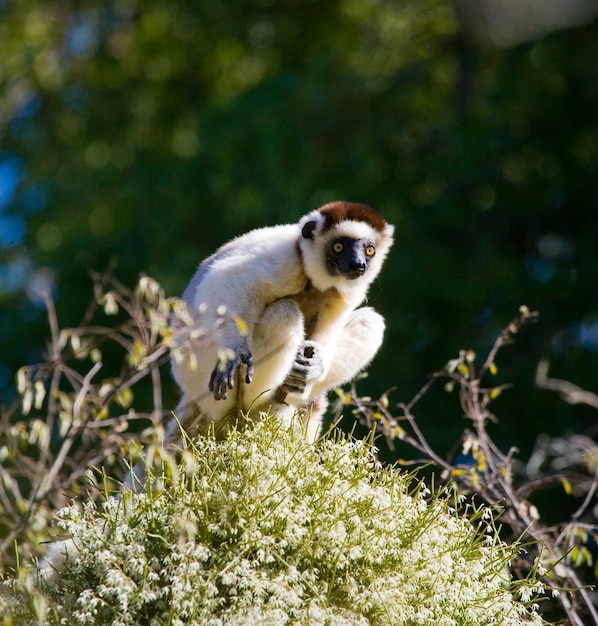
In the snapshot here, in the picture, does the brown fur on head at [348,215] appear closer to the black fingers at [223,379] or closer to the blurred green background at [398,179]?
the black fingers at [223,379]

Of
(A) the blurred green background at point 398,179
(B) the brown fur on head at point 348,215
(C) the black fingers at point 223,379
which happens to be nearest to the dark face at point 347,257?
(B) the brown fur on head at point 348,215

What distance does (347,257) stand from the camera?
5043 millimetres

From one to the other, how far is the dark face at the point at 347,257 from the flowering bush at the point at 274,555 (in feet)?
5.25

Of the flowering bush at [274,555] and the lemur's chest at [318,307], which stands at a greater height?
the lemur's chest at [318,307]

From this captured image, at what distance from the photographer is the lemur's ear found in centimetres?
505

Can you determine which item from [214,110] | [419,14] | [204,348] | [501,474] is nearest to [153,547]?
[204,348]

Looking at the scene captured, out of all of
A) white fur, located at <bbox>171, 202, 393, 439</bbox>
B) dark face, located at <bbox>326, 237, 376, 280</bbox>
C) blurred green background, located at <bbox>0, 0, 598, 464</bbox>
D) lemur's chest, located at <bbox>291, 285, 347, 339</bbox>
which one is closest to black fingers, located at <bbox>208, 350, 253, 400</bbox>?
white fur, located at <bbox>171, 202, 393, 439</bbox>

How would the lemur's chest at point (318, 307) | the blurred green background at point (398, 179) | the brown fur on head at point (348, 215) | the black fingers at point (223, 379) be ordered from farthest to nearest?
1. the blurred green background at point (398, 179)
2. the brown fur on head at point (348, 215)
3. the lemur's chest at point (318, 307)
4. the black fingers at point (223, 379)

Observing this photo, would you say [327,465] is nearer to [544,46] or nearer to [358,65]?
[544,46]

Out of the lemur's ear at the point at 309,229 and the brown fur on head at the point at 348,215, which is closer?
the lemur's ear at the point at 309,229

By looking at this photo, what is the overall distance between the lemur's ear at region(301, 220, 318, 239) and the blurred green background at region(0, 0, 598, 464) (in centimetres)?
423

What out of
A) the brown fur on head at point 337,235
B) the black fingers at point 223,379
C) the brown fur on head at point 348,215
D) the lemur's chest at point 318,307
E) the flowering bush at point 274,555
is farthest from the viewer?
the brown fur on head at point 348,215

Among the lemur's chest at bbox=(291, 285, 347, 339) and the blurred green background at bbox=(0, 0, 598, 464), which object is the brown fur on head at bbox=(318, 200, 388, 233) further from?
the blurred green background at bbox=(0, 0, 598, 464)

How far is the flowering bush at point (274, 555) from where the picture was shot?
10.1 feet
